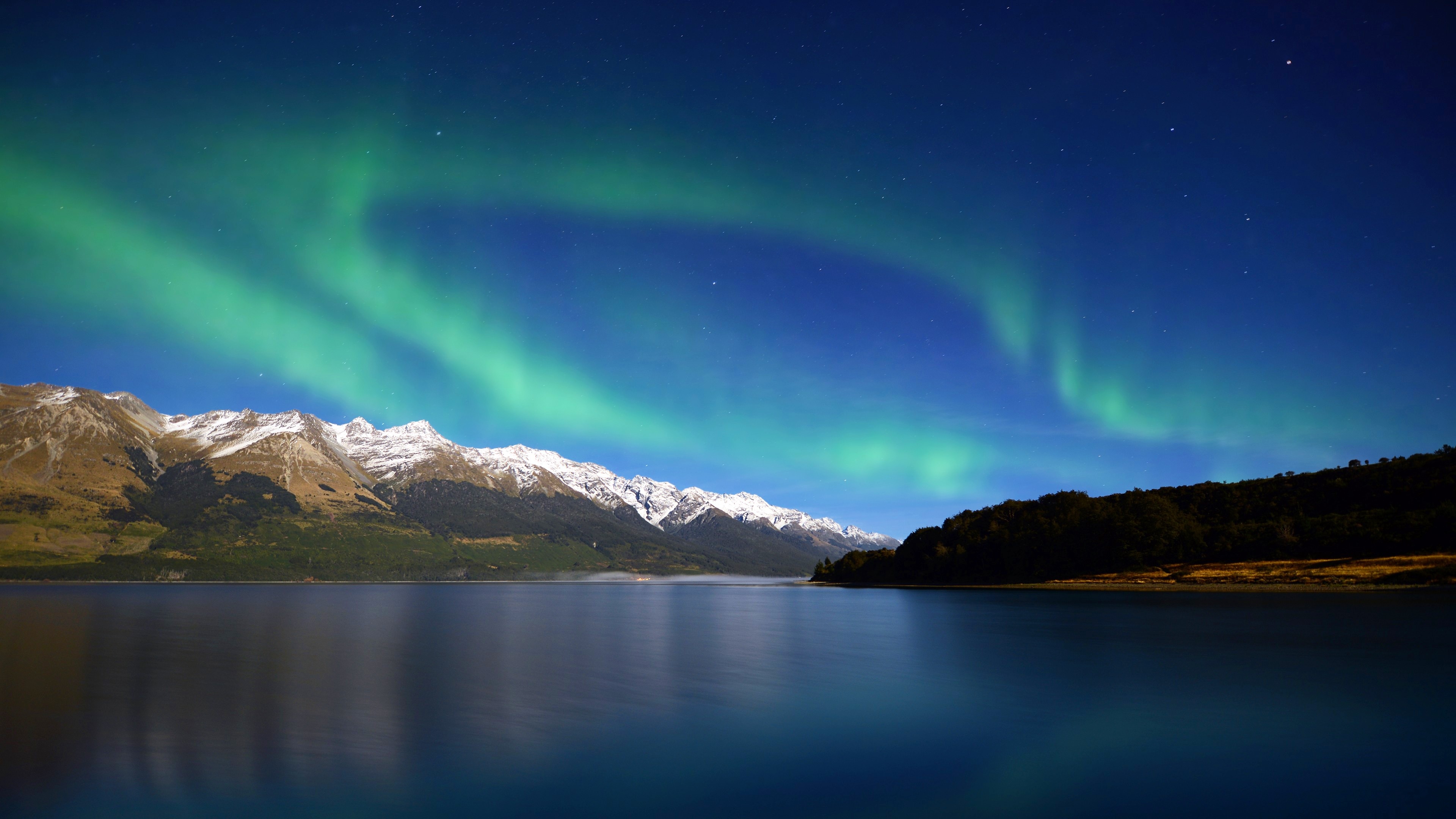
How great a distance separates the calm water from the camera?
62.5 ft

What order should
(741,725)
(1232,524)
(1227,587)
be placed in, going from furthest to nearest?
(1232,524)
(1227,587)
(741,725)

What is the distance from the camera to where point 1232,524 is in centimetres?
15625

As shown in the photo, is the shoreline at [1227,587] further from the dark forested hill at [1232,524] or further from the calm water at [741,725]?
the calm water at [741,725]

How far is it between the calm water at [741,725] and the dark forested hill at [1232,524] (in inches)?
3237

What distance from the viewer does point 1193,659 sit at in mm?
45469

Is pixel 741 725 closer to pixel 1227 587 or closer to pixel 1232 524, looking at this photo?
pixel 1227 587

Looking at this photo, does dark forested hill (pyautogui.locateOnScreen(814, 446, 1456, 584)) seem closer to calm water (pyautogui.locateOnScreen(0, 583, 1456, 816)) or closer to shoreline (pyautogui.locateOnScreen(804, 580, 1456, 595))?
shoreline (pyautogui.locateOnScreen(804, 580, 1456, 595))

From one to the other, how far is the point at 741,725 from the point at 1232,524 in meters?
169

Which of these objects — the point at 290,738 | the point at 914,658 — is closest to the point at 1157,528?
the point at 914,658

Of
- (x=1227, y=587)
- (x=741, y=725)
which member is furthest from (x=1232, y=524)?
(x=741, y=725)

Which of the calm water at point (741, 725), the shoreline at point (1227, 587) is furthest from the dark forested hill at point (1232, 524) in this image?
the calm water at point (741, 725)

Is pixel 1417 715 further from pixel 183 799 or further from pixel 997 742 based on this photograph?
pixel 183 799

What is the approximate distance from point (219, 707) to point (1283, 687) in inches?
1974

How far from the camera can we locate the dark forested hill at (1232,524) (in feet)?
421
